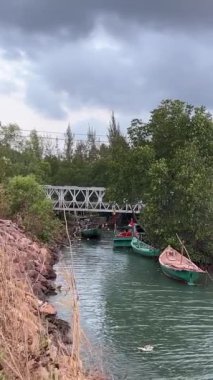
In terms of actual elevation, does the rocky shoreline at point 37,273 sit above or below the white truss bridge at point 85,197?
below

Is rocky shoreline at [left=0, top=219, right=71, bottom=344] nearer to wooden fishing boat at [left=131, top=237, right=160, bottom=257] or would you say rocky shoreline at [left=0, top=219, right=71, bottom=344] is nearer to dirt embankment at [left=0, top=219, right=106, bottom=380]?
dirt embankment at [left=0, top=219, right=106, bottom=380]

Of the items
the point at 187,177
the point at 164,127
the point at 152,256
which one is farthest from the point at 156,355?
the point at 164,127

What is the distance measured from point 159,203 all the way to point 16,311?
116ft

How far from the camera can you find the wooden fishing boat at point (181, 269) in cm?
3081

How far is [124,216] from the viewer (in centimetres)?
8281

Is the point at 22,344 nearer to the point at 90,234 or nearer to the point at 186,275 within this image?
the point at 186,275

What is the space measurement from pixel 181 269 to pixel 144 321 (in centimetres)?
976

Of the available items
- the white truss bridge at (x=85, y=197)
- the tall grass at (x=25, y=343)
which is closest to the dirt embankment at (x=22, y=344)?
the tall grass at (x=25, y=343)

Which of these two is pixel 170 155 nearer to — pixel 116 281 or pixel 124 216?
pixel 116 281

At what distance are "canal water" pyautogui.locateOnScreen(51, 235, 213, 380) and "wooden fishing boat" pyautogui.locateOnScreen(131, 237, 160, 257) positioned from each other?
631cm

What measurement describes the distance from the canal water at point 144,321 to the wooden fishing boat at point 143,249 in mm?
6311

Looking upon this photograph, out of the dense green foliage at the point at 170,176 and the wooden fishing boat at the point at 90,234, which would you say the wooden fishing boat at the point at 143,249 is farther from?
the wooden fishing boat at the point at 90,234

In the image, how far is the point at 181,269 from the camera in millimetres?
30984

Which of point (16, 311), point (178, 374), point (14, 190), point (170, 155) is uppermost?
point (170, 155)
